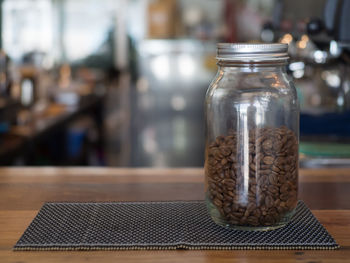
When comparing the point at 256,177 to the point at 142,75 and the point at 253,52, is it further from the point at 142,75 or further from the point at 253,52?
the point at 142,75

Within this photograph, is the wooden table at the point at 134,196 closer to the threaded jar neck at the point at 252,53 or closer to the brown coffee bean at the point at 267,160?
the brown coffee bean at the point at 267,160

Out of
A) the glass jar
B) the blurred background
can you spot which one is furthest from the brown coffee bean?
the blurred background

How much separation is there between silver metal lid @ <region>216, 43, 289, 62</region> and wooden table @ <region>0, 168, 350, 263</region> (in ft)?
0.82

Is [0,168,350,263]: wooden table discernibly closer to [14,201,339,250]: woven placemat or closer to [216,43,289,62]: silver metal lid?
[14,201,339,250]: woven placemat

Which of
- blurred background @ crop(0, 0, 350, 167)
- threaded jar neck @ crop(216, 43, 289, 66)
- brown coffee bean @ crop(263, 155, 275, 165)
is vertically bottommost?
blurred background @ crop(0, 0, 350, 167)

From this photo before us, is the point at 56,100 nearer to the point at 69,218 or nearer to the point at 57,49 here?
the point at 57,49

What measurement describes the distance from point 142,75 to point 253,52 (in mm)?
4416

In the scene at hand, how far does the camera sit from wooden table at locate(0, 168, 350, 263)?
28.3 inches

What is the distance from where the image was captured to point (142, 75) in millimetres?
5168

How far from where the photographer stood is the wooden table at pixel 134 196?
72 cm

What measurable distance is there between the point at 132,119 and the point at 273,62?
4.46 meters

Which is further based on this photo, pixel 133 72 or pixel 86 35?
pixel 86 35

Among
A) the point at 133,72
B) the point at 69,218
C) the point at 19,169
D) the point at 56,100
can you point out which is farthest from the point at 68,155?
→ the point at 69,218

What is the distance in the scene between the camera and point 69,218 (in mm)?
878
